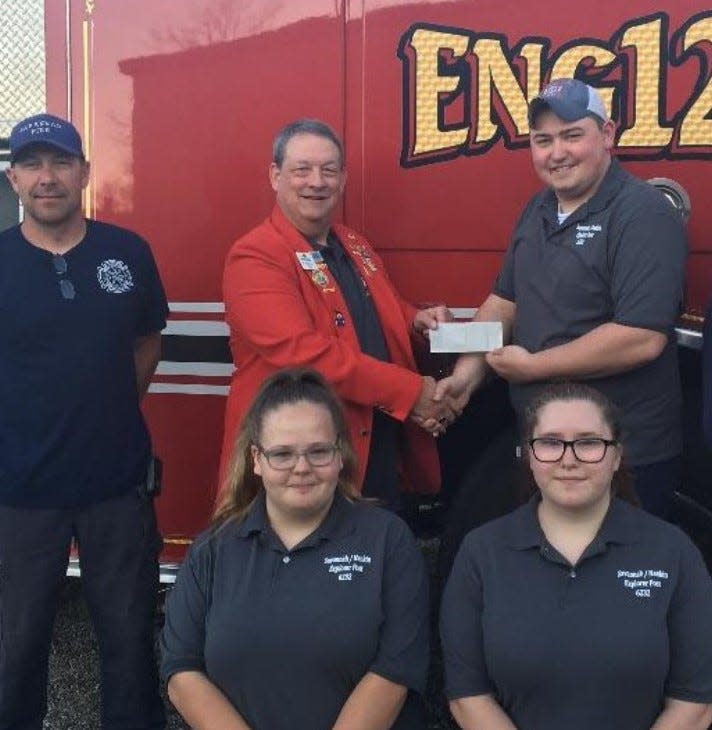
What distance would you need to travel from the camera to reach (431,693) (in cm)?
322

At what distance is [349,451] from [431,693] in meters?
1.42

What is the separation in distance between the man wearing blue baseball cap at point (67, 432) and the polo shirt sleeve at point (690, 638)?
144 centimetres

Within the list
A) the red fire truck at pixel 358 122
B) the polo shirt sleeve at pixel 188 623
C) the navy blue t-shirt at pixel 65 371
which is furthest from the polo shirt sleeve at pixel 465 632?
the navy blue t-shirt at pixel 65 371

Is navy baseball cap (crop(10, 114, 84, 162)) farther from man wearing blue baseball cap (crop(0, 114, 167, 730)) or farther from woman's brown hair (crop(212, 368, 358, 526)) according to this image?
woman's brown hair (crop(212, 368, 358, 526))

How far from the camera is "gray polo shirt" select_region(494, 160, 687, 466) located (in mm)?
2273

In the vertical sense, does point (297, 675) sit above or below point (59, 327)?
below

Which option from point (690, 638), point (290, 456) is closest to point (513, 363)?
point (290, 456)

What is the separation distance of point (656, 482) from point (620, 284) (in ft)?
1.71

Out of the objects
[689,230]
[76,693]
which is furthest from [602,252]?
[76,693]

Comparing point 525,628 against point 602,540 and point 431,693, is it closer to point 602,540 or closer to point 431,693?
point 602,540

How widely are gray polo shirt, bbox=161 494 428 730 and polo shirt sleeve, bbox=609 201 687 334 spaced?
75 centimetres

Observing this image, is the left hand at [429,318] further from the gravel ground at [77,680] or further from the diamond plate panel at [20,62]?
the diamond plate panel at [20,62]

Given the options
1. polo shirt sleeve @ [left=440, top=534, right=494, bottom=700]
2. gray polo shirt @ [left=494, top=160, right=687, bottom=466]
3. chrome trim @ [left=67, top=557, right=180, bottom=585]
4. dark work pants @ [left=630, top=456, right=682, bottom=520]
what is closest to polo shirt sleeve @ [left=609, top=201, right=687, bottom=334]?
gray polo shirt @ [left=494, top=160, right=687, bottom=466]

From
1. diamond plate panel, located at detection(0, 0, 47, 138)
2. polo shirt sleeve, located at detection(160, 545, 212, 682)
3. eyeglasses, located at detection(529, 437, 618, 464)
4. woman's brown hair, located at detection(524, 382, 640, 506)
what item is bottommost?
polo shirt sleeve, located at detection(160, 545, 212, 682)
